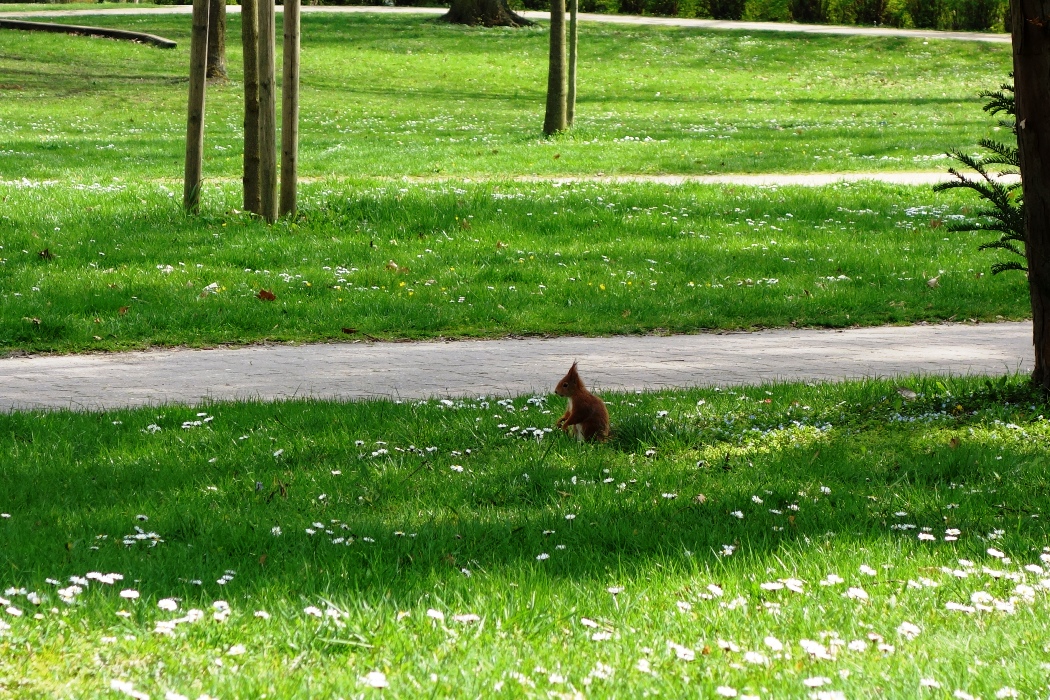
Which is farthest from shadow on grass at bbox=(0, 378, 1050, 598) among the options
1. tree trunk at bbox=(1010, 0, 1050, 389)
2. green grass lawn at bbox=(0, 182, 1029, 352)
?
green grass lawn at bbox=(0, 182, 1029, 352)

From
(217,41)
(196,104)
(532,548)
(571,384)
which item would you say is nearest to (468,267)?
(196,104)

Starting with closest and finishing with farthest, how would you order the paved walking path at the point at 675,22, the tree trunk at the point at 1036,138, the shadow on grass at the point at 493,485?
1. the shadow on grass at the point at 493,485
2. the tree trunk at the point at 1036,138
3. the paved walking path at the point at 675,22

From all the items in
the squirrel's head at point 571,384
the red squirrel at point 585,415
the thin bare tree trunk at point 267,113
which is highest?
the thin bare tree trunk at point 267,113

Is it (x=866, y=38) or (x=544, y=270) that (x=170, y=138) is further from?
(x=866, y=38)

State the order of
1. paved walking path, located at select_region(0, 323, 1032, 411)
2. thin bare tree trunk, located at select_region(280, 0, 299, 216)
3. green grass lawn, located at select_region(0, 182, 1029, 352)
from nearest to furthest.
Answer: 1. paved walking path, located at select_region(0, 323, 1032, 411)
2. green grass lawn, located at select_region(0, 182, 1029, 352)
3. thin bare tree trunk, located at select_region(280, 0, 299, 216)

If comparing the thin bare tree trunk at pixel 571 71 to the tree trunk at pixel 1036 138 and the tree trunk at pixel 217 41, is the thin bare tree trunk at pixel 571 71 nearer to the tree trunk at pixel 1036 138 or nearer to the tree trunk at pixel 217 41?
the tree trunk at pixel 217 41

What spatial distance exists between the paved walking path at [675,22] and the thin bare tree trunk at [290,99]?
31.7 metres

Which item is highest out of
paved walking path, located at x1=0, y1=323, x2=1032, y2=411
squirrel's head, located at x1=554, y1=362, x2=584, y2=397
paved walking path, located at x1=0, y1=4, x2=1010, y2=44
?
paved walking path, located at x1=0, y1=4, x2=1010, y2=44

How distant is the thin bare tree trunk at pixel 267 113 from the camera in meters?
11.7

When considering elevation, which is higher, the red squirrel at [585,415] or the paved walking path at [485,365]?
the red squirrel at [585,415]

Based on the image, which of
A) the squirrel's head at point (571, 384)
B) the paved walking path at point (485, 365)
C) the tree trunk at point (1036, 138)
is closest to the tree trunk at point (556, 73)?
the paved walking path at point (485, 365)

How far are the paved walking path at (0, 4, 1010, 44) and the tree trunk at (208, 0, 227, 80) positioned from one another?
36.9 feet

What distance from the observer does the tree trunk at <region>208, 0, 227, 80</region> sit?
30.0 meters

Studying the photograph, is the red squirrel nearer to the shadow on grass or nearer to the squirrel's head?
the squirrel's head
